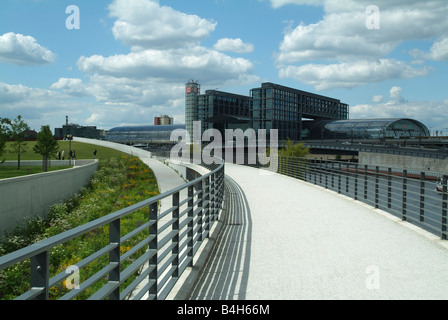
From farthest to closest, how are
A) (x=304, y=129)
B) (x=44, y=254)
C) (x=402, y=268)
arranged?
(x=304, y=129)
(x=402, y=268)
(x=44, y=254)

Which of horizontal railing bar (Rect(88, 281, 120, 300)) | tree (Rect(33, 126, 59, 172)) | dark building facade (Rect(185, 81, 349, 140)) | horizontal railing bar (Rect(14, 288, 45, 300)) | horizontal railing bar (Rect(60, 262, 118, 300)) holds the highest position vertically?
dark building facade (Rect(185, 81, 349, 140))

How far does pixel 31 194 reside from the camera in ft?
65.8

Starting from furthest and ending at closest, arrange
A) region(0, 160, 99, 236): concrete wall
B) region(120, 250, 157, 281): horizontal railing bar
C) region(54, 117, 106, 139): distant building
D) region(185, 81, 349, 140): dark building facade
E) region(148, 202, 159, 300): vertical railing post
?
region(54, 117, 106, 139): distant building → region(185, 81, 349, 140): dark building facade → region(0, 160, 99, 236): concrete wall → region(148, 202, 159, 300): vertical railing post → region(120, 250, 157, 281): horizontal railing bar

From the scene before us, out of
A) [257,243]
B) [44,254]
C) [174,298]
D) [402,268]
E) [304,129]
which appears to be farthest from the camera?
[304,129]

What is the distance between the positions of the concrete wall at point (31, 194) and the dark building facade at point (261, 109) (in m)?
68.6

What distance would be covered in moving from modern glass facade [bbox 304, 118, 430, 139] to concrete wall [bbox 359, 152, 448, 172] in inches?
1121

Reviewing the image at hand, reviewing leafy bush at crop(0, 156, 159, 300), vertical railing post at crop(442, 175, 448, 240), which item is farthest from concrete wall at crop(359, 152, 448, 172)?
vertical railing post at crop(442, 175, 448, 240)

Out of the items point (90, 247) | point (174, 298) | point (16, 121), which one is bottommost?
point (90, 247)

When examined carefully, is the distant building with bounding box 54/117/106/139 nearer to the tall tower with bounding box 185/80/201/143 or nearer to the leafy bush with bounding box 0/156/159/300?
the tall tower with bounding box 185/80/201/143

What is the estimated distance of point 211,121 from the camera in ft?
316

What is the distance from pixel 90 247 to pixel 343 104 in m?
142

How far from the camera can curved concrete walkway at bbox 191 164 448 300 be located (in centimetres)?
528
